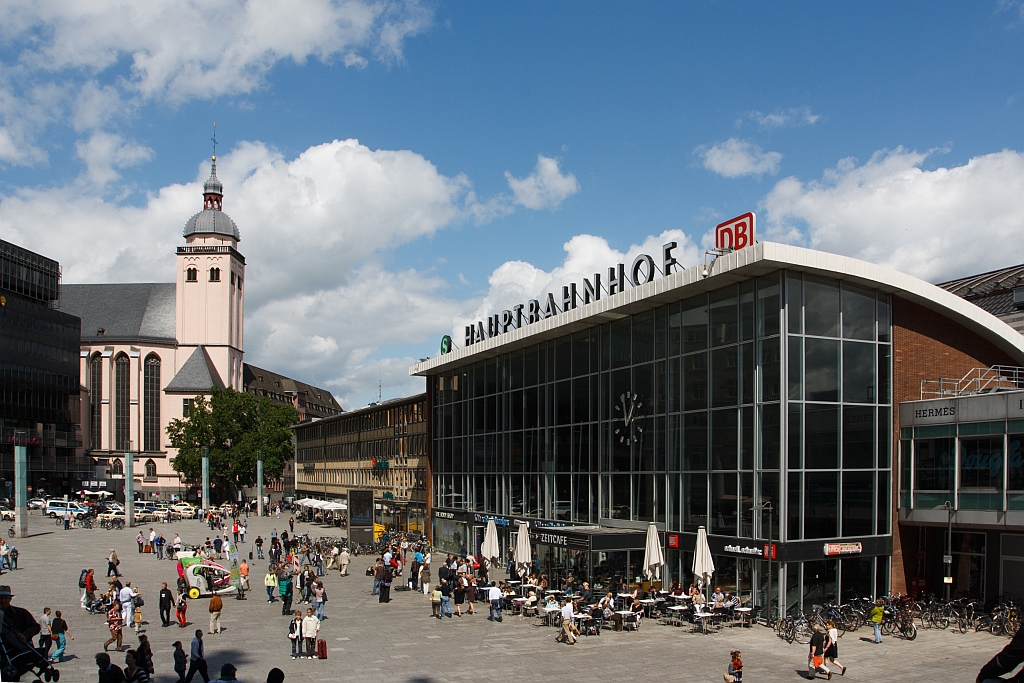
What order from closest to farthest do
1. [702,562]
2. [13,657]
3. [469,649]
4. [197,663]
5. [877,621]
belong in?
[13,657], [197,663], [469,649], [877,621], [702,562]

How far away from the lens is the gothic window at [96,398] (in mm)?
127625

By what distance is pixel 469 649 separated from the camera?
2533cm

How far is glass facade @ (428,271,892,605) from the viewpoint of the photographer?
1136 inches

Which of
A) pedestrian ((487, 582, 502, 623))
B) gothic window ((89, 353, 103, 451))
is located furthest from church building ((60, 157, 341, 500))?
pedestrian ((487, 582, 502, 623))

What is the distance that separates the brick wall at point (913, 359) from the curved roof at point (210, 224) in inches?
4828

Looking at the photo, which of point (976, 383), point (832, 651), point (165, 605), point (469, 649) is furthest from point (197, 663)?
point (976, 383)

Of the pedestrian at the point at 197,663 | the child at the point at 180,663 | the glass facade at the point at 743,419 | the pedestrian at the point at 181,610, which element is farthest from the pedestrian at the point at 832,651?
the pedestrian at the point at 181,610

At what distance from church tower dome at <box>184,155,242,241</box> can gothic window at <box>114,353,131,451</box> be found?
21454mm

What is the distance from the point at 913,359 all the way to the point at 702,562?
993 centimetres

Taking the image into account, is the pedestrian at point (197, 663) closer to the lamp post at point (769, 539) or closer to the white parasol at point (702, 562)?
the white parasol at point (702, 562)

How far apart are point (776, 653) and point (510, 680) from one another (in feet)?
25.5

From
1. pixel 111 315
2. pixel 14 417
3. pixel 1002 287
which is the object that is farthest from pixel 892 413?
pixel 111 315

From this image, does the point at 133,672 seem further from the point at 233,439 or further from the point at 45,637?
the point at 233,439

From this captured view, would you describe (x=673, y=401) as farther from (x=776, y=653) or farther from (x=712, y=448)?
(x=776, y=653)
